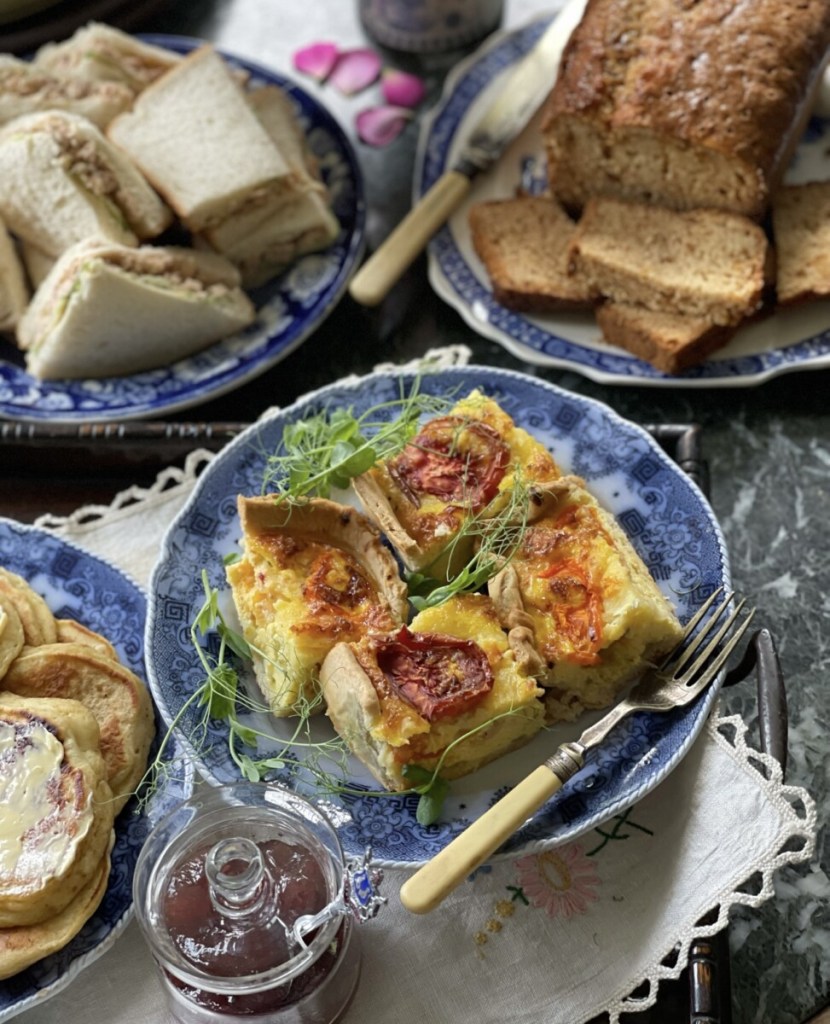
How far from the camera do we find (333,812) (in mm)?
2500

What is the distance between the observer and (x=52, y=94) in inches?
158

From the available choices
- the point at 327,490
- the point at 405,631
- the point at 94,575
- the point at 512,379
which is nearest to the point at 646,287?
the point at 512,379

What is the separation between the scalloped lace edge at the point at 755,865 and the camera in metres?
2.41

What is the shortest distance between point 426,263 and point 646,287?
82cm

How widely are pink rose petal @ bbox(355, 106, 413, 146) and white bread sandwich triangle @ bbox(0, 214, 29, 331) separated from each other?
142 centimetres

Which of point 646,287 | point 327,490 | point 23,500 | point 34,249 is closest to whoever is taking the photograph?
point 327,490

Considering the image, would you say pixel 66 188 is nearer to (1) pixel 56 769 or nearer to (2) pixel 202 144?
(2) pixel 202 144

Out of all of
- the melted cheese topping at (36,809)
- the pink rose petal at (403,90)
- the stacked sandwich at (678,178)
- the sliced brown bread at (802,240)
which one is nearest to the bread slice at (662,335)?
the stacked sandwich at (678,178)

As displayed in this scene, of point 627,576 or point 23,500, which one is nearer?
point 627,576

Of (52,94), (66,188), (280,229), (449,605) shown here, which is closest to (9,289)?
(66,188)

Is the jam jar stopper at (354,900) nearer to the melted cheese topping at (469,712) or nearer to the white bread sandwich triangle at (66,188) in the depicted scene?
the melted cheese topping at (469,712)

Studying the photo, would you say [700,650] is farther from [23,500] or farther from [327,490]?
[23,500]

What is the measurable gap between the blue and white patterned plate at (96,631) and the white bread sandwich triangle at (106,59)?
6.03 feet

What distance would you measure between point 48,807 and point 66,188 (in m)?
2.11
